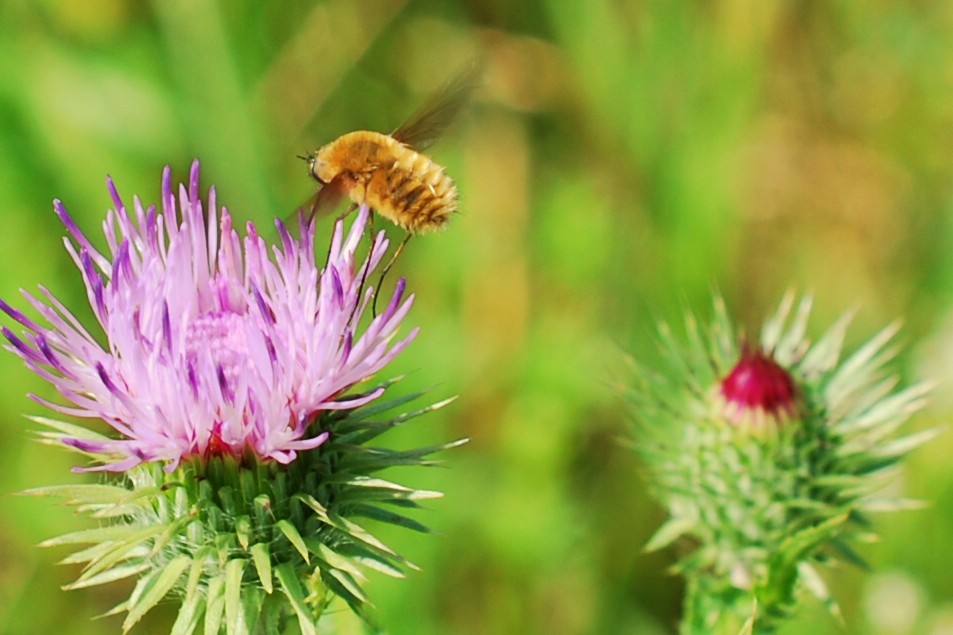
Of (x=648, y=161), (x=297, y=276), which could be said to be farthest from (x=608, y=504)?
(x=297, y=276)

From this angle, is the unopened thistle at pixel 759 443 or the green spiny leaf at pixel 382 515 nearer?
the green spiny leaf at pixel 382 515

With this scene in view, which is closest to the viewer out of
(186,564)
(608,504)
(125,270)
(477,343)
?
(186,564)

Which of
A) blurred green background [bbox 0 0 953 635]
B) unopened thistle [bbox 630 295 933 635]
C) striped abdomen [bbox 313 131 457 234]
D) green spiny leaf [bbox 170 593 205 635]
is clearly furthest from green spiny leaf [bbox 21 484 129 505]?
blurred green background [bbox 0 0 953 635]

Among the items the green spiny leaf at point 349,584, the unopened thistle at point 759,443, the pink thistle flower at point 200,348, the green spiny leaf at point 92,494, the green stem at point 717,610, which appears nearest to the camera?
A: the green spiny leaf at point 349,584

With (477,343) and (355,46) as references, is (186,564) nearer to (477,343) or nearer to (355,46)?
(477,343)

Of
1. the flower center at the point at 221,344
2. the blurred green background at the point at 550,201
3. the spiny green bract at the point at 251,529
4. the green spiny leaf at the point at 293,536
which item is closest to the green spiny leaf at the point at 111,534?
the spiny green bract at the point at 251,529

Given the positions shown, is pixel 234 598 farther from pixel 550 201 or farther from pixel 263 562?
pixel 550 201

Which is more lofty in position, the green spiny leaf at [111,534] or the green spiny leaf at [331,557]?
the green spiny leaf at [111,534]

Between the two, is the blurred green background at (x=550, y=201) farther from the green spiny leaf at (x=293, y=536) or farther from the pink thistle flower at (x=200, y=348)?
the green spiny leaf at (x=293, y=536)
